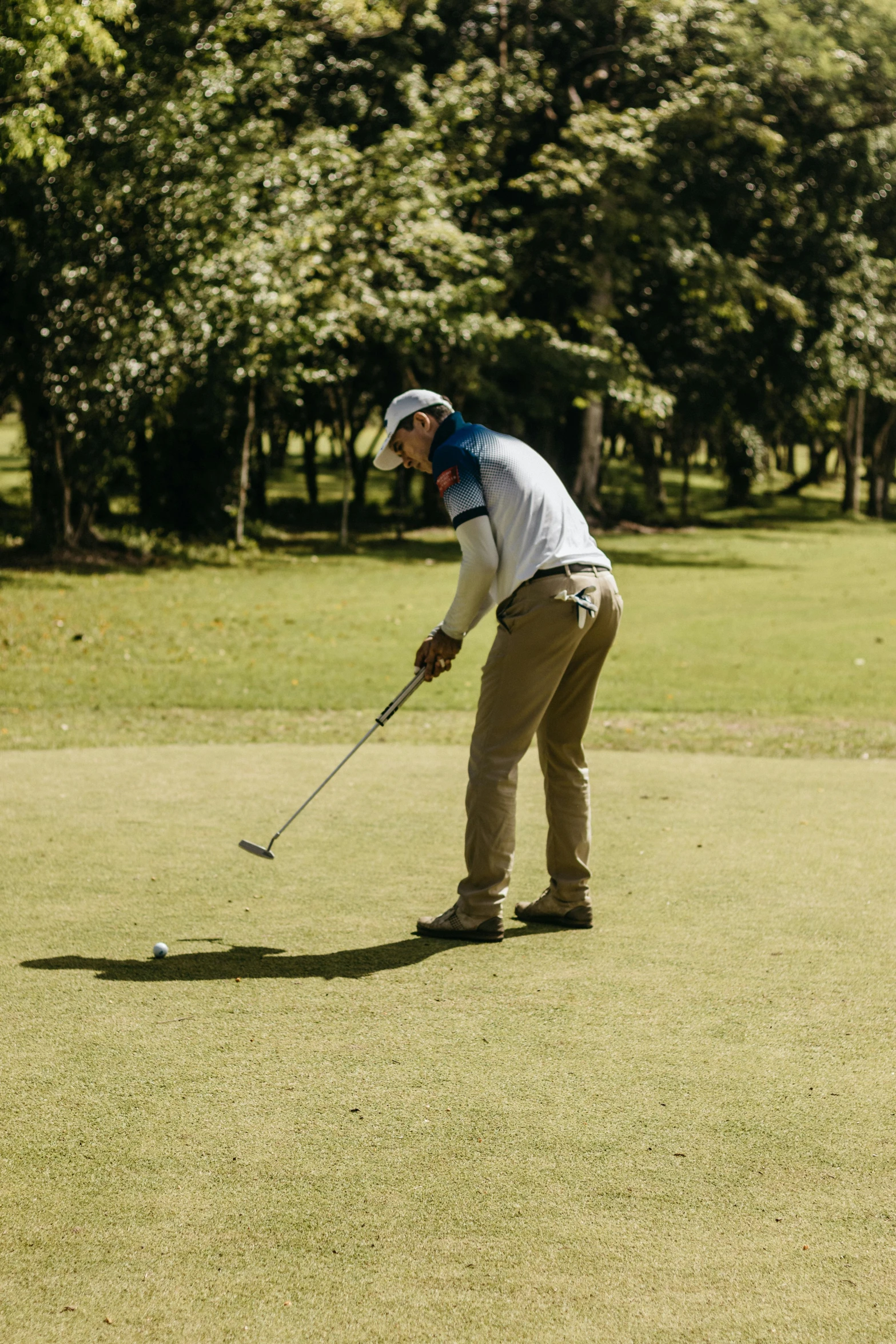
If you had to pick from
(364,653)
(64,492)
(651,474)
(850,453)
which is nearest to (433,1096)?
(364,653)

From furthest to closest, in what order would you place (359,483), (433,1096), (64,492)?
(359,483) → (64,492) → (433,1096)

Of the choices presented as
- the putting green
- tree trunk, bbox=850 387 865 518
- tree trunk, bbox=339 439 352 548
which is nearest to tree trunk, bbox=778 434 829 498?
tree trunk, bbox=850 387 865 518

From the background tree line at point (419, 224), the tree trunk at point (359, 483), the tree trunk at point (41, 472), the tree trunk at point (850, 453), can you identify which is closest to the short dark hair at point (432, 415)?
the background tree line at point (419, 224)

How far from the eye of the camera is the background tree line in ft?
74.9

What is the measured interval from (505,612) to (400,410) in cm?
93

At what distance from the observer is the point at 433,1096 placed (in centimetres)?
399

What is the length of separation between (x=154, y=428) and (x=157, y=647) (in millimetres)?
12963

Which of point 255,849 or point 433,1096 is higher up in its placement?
point 255,849

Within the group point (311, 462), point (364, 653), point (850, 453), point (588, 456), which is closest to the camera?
point (364, 653)

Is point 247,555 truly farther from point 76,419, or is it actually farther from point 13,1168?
point 13,1168

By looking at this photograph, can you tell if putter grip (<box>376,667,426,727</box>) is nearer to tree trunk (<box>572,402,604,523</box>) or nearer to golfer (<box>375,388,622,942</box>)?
golfer (<box>375,388,622,942</box>)

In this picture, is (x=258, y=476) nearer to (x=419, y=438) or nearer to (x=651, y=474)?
(x=651, y=474)

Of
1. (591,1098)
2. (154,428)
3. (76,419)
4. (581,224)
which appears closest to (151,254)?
(76,419)

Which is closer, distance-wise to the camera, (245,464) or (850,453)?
(245,464)
